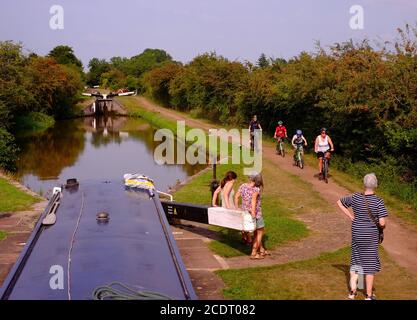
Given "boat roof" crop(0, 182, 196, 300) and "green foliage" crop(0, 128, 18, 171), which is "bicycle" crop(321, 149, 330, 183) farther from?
"green foliage" crop(0, 128, 18, 171)

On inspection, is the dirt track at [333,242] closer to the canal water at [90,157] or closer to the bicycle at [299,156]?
the bicycle at [299,156]

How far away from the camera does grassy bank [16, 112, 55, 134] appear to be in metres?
39.9

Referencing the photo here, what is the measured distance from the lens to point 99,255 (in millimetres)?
6129

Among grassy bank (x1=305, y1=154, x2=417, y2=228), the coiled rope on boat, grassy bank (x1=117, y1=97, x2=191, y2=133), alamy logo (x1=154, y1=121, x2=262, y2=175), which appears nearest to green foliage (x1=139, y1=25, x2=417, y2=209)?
grassy bank (x1=305, y1=154, x2=417, y2=228)

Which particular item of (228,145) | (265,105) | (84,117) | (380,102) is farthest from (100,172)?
(84,117)

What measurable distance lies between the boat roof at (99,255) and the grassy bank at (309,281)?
1241 millimetres

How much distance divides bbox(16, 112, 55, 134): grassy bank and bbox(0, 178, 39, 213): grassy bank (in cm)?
2481

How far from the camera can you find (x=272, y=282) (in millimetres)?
7594

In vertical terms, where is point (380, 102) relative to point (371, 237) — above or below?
above

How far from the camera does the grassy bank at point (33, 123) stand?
39938 millimetres

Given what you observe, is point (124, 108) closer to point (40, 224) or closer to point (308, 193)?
point (308, 193)

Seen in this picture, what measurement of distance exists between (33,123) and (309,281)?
37599mm

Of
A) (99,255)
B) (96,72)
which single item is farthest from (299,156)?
(96,72)

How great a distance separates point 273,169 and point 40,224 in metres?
11.2
